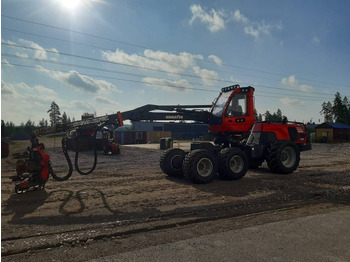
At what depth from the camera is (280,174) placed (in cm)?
1076

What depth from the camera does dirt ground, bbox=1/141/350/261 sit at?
4242 millimetres

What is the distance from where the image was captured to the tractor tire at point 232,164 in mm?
9078

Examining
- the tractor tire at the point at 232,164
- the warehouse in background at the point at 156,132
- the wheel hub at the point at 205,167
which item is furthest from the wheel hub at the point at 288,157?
the warehouse in background at the point at 156,132

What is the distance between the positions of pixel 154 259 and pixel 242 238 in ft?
5.33

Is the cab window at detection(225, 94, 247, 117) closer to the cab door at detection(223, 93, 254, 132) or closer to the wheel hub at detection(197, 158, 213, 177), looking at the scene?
the cab door at detection(223, 93, 254, 132)

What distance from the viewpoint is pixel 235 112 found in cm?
1034

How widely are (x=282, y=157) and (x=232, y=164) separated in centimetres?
285

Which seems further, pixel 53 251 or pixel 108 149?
pixel 108 149

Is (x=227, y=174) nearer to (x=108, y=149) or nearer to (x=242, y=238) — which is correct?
(x=242, y=238)

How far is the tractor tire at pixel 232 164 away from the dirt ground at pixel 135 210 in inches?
10.7

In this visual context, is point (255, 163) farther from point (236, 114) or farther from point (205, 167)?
point (205, 167)

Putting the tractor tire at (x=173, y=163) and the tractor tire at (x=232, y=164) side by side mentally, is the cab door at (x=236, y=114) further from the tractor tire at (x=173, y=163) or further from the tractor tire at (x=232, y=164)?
the tractor tire at (x=173, y=163)

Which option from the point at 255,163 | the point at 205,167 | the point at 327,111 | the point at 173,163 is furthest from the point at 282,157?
the point at 327,111

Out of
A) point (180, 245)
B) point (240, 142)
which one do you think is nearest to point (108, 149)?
point (240, 142)
